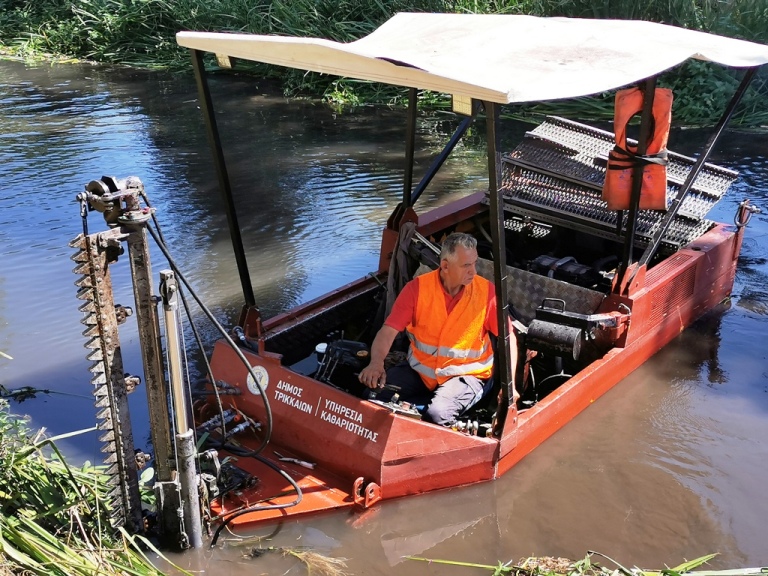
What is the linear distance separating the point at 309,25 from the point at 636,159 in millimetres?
10937

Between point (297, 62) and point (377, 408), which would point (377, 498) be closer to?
point (377, 408)

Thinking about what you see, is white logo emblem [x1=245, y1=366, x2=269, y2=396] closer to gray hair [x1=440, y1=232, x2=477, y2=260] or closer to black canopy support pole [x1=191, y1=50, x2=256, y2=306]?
black canopy support pole [x1=191, y1=50, x2=256, y2=306]

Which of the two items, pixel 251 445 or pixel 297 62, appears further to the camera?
pixel 251 445

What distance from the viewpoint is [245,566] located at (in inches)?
156

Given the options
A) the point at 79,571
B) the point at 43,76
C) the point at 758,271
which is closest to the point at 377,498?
the point at 79,571

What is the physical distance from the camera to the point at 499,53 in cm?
420

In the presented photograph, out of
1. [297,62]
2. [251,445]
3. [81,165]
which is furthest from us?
[81,165]

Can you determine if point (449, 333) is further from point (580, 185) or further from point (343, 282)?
point (343, 282)

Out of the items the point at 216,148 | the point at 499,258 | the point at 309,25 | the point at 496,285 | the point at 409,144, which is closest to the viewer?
the point at 499,258

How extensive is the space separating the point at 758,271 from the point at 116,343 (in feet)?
19.1

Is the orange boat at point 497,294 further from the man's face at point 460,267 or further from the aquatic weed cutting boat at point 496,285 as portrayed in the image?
the man's face at point 460,267

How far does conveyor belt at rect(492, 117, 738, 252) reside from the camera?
6098 millimetres

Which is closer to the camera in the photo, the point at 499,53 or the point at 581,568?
the point at 581,568

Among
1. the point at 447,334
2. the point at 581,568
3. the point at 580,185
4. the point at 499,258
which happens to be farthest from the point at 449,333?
the point at 580,185
